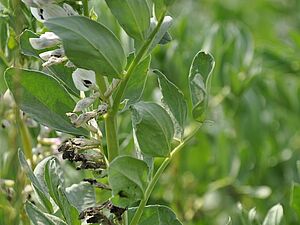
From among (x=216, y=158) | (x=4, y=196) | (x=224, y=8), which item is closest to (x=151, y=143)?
(x=4, y=196)

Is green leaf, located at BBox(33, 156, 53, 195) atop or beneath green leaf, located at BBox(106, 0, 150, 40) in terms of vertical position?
beneath

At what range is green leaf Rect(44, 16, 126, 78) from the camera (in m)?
0.82

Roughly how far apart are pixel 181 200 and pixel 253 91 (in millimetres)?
388

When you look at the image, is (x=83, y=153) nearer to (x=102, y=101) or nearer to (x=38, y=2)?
(x=102, y=101)

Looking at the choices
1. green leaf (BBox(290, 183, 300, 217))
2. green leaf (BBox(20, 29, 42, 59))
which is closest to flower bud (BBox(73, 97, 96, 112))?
green leaf (BBox(20, 29, 42, 59))

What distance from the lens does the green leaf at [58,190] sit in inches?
37.3

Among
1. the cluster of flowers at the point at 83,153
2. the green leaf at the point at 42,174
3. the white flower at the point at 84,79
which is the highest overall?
the white flower at the point at 84,79

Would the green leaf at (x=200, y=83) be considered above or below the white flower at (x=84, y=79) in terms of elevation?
below

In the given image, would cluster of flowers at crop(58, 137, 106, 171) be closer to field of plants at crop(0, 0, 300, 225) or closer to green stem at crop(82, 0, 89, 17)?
field of plants at crop(0, 0, 300, 225)

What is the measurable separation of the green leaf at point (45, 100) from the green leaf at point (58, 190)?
2.2 inches

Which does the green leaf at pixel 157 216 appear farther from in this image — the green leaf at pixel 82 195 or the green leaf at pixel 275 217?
the green leaf at pixel 275 217

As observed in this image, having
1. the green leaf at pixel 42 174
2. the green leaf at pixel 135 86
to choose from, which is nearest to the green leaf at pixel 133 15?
the green leaf at pixel 135 86

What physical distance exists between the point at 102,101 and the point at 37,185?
0.13 meters

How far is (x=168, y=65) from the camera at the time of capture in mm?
1850
